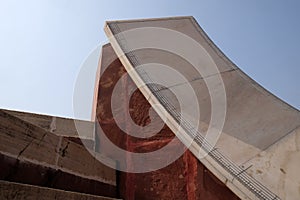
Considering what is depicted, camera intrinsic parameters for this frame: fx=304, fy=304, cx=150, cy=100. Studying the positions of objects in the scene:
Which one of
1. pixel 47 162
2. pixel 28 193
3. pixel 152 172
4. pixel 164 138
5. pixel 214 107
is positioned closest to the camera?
pixel 28 193

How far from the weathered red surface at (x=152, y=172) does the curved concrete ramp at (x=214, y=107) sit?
0.12 meters

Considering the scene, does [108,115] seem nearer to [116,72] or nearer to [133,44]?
[116,72]

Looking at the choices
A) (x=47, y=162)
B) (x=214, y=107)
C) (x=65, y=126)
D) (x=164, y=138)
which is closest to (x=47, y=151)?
(x=47, y=162)

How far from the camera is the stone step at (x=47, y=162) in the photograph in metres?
2.05

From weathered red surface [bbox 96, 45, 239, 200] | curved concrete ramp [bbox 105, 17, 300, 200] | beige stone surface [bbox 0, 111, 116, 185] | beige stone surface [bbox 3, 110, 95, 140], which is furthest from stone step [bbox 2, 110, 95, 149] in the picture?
curved concrete ramp [bbox 105, 17, 300, 200]

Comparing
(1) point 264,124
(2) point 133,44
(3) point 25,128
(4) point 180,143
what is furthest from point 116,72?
(1) point 264,124

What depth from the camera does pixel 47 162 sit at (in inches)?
89.4

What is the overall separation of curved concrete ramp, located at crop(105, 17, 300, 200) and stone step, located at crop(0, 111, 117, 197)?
750 mm

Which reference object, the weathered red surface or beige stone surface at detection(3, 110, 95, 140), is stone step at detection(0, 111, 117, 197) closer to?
the weathered red surface

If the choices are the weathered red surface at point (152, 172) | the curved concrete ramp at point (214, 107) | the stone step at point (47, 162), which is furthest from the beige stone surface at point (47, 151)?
the curved concrete ramp at point (214, 107)

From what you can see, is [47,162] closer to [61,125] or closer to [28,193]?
[28,193]

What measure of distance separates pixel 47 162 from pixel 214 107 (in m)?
1.54

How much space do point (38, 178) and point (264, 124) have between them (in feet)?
5.98

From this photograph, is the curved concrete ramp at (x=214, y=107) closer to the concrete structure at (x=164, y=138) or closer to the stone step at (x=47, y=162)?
the concrete structure at (x=164, y=138)
